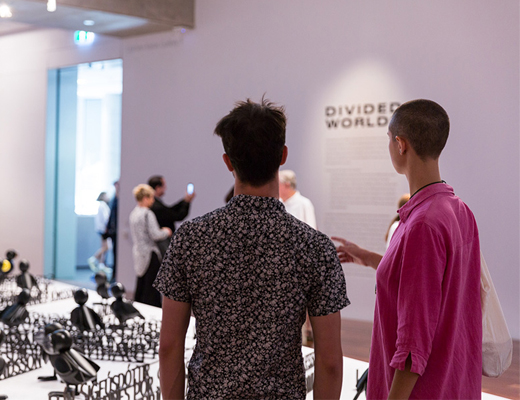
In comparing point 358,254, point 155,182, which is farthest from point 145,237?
point 358,254

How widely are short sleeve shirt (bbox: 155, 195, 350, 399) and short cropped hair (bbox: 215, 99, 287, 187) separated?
0.07 m

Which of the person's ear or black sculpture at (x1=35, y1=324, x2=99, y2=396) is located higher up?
the person's ear

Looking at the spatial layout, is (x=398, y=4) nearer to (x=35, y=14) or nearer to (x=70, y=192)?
(x=35, y=14)

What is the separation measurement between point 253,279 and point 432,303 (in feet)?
1.45

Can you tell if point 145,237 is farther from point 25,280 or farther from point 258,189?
point 258,189

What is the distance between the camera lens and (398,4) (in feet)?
20.9

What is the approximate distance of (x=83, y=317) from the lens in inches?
129

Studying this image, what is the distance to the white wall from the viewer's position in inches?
227

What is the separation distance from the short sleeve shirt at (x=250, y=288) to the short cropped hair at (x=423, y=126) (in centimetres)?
39

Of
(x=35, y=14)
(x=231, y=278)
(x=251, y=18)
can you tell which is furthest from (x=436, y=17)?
(x=231, y=278)

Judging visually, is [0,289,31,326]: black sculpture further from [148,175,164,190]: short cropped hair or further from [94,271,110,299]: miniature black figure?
[148,175,164,190]: short cropped hair

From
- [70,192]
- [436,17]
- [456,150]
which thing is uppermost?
[436,17]

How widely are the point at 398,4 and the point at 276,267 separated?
565cm

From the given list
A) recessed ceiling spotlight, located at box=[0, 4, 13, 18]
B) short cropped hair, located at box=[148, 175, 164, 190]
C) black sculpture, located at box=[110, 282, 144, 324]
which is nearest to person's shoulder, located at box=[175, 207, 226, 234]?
black sculpture, located at box=[110, 282, 144, 324]
